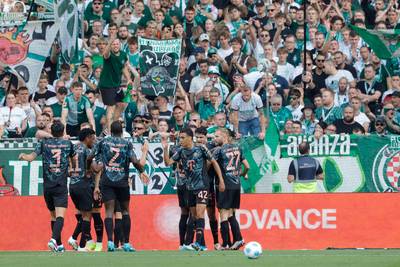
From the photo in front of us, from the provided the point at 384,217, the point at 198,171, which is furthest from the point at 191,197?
the point at 384,217

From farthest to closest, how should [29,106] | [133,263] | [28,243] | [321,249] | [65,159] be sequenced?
[29,106]
[28,243]
[321,249]
[65,159]
[133,263]

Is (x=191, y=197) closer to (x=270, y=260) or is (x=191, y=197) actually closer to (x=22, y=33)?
(x=270, y=260)

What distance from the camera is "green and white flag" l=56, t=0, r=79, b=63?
1024 inches

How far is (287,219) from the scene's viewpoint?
2344cm

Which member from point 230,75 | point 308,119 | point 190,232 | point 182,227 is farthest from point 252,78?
point 190,232

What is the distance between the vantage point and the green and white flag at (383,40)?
82.3 feet

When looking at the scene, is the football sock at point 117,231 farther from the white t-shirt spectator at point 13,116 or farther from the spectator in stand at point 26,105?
the spectator in stand at point 26,105

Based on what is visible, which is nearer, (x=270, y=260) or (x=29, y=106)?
(x=270, y=260)

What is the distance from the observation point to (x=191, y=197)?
2188 cm

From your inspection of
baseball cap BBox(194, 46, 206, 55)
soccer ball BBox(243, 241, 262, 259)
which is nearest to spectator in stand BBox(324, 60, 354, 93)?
baseball cap BBox(194, 46, 206, 55)

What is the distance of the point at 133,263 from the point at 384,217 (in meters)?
7.39

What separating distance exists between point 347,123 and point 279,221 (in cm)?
269

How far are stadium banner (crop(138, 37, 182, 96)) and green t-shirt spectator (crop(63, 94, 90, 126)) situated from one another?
1.24 meters

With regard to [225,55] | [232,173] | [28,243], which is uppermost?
[225,55]
